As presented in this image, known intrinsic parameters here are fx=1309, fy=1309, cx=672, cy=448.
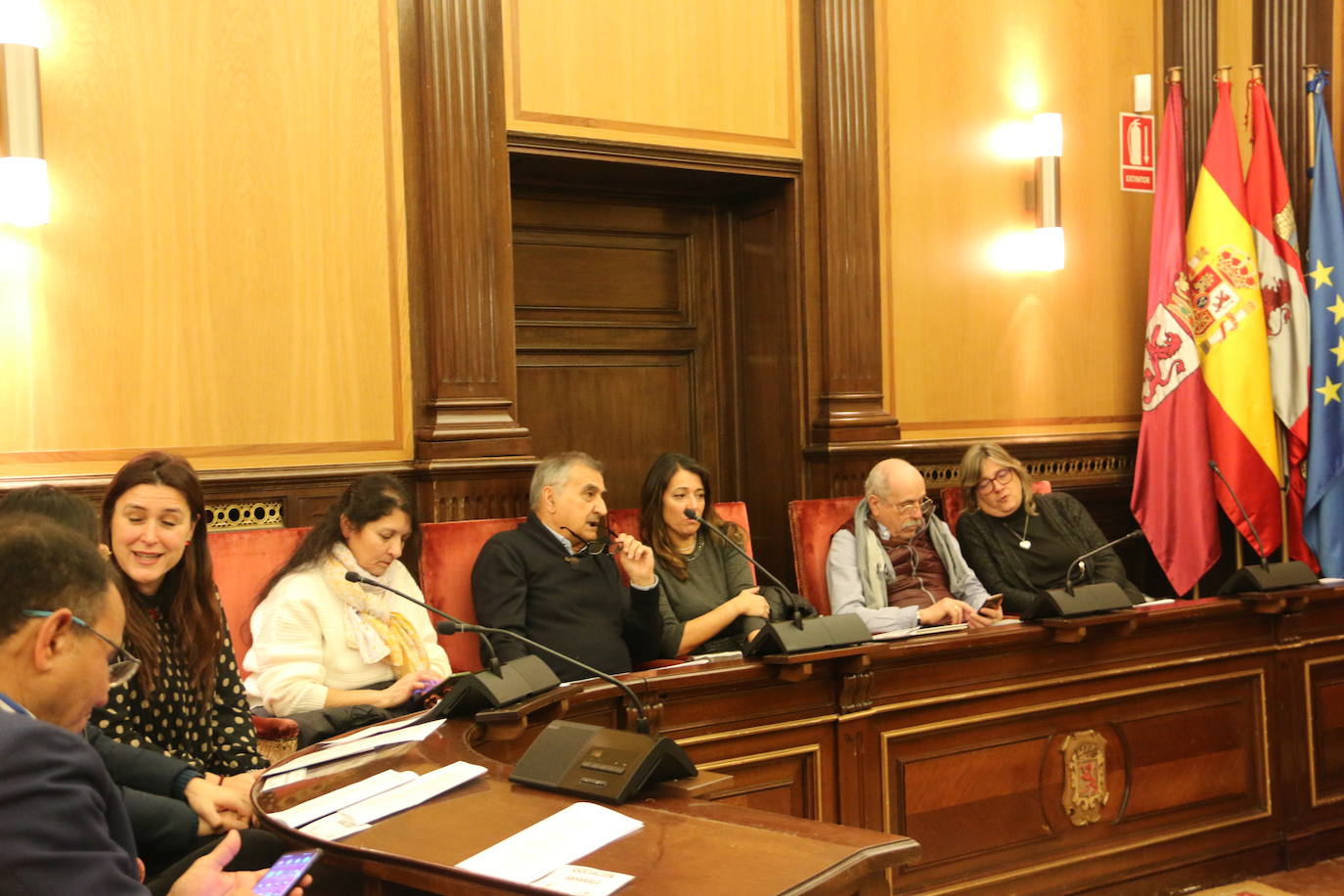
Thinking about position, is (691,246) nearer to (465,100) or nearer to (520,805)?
(465,100)

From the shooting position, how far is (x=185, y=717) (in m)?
2.45

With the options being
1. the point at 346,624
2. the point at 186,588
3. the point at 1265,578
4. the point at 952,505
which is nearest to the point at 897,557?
the point at 952,505

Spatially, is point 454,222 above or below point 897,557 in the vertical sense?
above

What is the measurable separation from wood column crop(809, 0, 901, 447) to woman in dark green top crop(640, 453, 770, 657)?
0.86 metres

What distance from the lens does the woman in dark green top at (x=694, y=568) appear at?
12.5 ft

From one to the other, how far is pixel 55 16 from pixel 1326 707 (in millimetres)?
4222

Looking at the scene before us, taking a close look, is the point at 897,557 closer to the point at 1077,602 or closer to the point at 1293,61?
the point at 1077,602

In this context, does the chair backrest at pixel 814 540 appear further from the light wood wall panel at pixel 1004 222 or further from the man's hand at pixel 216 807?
the man's hand at pixel 216 807

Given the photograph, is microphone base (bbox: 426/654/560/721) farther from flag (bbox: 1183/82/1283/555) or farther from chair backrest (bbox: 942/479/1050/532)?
flag (bbox: 1183/82/1283/555)

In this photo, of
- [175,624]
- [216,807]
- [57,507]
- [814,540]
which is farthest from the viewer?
[814,540]

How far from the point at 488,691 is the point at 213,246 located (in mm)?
1953

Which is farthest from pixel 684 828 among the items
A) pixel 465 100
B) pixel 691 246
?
pixel 691 246

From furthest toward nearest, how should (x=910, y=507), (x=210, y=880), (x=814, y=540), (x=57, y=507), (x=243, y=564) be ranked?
(x=814, y=540) < (x=910, y=507) < (x=243, y=564) < (x=57, y=507) < (x=210, y=880)

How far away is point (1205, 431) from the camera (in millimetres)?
5156
